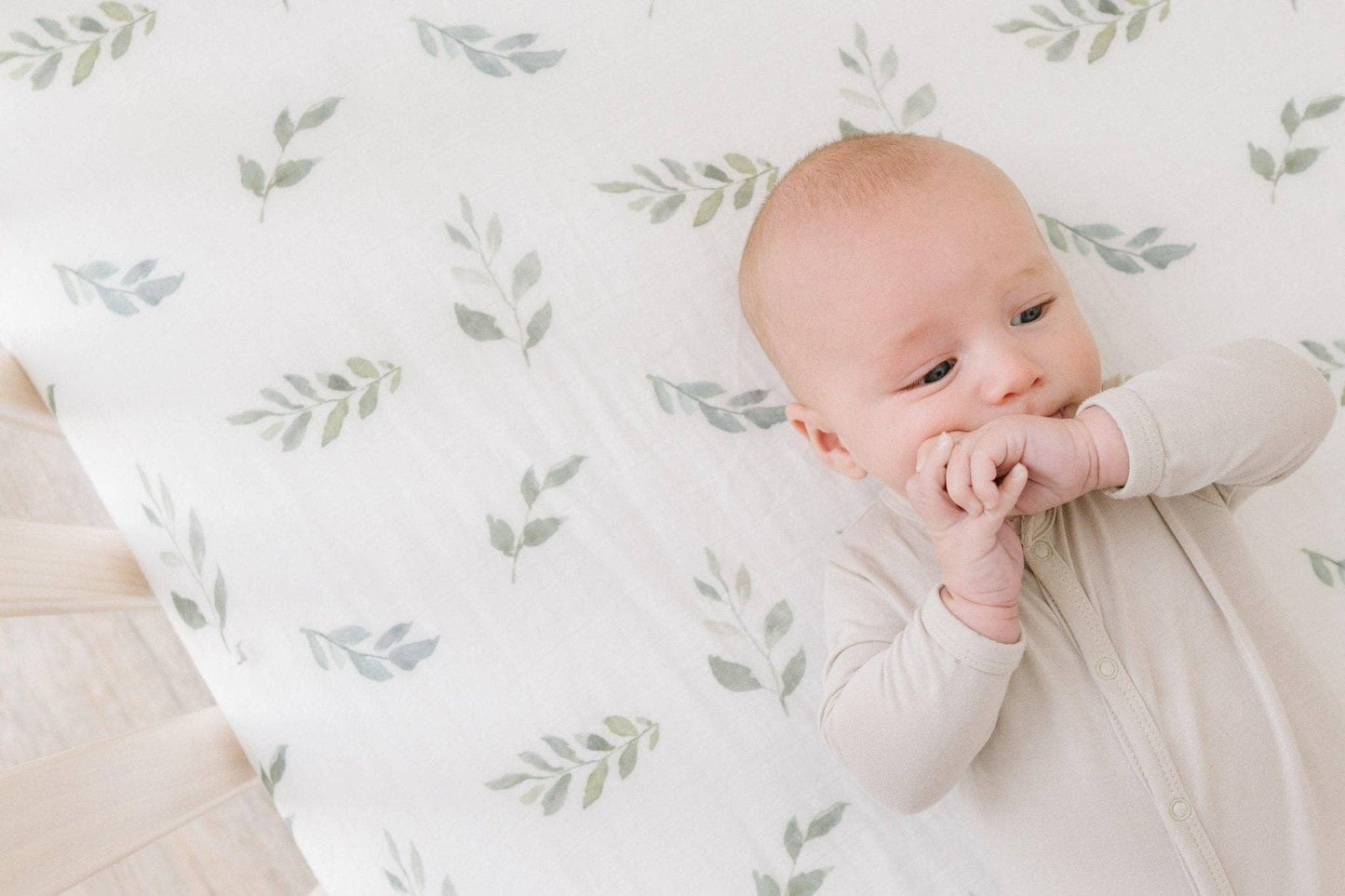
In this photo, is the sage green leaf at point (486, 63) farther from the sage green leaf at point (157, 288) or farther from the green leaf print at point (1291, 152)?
the green leaf print at point (1291, 152)

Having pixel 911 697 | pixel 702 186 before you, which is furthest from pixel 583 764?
pixel 702 186

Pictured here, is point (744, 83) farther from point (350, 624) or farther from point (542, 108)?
point (350, 624)

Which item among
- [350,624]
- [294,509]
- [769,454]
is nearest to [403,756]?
[350,624]

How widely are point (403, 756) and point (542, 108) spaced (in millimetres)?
658

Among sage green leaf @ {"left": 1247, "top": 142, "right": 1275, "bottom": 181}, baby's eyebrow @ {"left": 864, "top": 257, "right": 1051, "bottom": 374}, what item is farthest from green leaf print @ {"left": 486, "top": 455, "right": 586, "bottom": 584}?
sage green leaf @ {"left": 1247, "top": 142, "right": 1275, "bottom": 181}

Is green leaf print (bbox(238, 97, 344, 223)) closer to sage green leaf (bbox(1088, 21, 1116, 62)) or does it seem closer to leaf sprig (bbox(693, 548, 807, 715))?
leaf sprig (bbox(693, 548, 807, 715))

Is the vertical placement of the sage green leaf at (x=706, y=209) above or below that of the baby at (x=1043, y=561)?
above

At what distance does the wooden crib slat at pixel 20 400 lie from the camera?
977 mm

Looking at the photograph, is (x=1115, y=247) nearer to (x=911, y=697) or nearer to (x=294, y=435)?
(x=911, y=697)

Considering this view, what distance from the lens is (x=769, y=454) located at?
1.04 metres

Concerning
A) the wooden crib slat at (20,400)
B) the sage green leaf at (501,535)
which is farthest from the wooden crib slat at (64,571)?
the sage green leaf at (501,535)

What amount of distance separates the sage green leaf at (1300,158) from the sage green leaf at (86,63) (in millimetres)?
1201

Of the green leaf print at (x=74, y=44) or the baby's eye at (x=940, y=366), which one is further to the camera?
the green leaf print at (x=74, y=44)

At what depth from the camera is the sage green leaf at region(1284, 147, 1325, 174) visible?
105 cm
